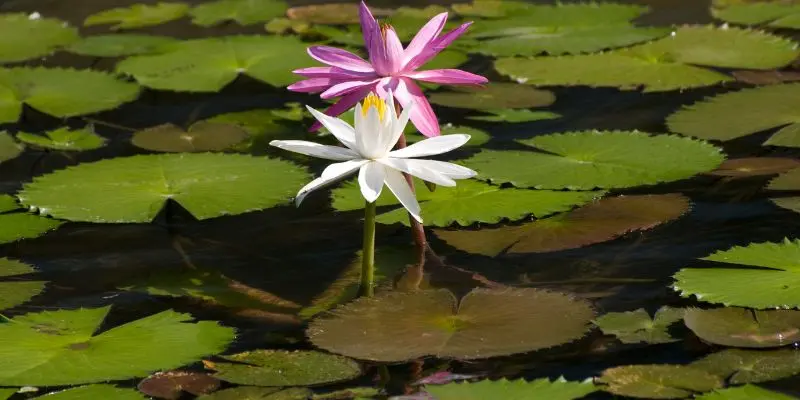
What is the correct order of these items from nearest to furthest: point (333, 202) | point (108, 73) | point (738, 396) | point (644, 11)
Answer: point (738, 396)
point (333, 202)
point (108, 73)
point (644, 11)

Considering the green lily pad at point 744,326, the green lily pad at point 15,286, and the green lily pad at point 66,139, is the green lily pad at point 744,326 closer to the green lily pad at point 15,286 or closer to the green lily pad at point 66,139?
the green lily pad at point 15,286

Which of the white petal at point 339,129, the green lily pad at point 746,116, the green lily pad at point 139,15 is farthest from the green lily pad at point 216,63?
the white petal at point 339,129

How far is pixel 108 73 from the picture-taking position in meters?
3.74

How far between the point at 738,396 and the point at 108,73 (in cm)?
260

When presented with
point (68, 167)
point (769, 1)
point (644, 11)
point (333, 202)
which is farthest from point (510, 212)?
point (769, 1)

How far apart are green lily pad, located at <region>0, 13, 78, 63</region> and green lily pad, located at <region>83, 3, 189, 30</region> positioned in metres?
0.18

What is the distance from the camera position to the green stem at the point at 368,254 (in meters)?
1.95

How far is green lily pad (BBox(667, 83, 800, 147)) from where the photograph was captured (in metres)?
2.89

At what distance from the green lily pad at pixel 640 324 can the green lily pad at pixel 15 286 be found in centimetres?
104

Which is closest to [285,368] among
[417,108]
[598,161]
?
[417,108]

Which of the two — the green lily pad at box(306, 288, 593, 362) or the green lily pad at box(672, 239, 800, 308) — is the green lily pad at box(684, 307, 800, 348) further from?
the green lily pad at box(306, 288, 593, 362)

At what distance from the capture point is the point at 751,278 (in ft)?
6.72

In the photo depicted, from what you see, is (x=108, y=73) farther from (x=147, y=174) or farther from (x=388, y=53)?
(x=388, y=53)

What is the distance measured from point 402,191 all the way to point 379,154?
72 mm
